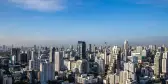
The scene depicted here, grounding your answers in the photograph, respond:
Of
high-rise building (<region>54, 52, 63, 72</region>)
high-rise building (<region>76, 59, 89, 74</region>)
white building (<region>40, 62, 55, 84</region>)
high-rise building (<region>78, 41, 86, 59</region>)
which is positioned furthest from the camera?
high-rise building (<region>78, 41, 86, 59</region>)

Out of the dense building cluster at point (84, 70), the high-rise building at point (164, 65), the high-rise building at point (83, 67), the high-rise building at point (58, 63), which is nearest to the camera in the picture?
the dense building cluster at point (84, 70)

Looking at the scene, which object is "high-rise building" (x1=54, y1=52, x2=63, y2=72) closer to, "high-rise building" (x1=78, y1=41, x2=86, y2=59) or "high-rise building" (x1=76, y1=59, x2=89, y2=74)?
"high-rise building" (x1=76, y1=59, x2=89, y2=74)

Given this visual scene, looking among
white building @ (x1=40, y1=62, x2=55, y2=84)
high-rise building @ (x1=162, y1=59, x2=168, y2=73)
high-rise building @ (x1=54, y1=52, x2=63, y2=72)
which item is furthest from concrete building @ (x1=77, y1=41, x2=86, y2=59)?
white building @ (x1=40, y1=62, x2=55, y2=84)

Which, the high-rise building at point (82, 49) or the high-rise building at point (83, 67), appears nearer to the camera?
the high-rise building at point (83, 67)

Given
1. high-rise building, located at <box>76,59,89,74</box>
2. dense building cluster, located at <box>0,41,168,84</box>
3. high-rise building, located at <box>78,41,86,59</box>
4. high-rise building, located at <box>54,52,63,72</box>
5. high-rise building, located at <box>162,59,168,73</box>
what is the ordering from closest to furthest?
dense building cluster, located at <box>0,41,168,84</box>
high-rise building, located at <box>162,59,168,73</box>
high-rise building, located at <box>76,59,89,74</box>
high-rise building, located at <box>54,52,63,72</box>
high-rise building, located at <box>78,41,86,59</box>

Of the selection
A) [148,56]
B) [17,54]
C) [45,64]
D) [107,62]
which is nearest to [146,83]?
[45,64]

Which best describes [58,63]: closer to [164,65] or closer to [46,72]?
[46,72]

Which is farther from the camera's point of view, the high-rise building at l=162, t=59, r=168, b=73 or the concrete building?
the concrete building

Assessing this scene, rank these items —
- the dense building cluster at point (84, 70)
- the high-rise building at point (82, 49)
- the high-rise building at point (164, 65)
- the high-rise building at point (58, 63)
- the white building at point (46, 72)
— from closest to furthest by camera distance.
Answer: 1. the dense building cluster at point (84, 70)
2. the white building at point (46, 72)
3. the high-rise building at point (164, 65)
4. the high-rise building at point (58, 63)
5. the high-rise building at point (82, 49)

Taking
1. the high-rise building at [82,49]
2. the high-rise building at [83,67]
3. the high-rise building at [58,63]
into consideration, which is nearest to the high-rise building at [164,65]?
the high-rise building at [83,67]

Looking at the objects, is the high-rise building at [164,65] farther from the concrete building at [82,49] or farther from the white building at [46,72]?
the concrete building at [82,49]

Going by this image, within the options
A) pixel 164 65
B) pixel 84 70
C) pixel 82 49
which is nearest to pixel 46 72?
pixel 84 70
